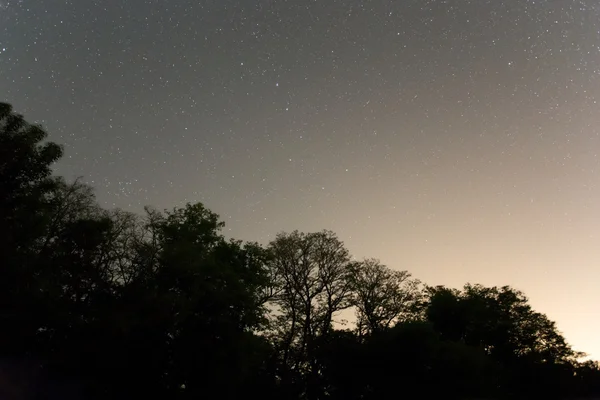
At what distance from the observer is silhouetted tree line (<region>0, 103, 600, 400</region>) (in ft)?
85.1

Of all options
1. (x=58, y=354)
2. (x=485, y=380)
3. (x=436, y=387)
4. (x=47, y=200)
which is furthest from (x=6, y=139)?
(x=485, y=380)

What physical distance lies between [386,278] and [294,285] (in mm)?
10379

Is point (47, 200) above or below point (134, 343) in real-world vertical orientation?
above

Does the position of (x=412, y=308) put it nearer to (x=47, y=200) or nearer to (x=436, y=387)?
(x=436, y=387)

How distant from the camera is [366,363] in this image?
42875 mm

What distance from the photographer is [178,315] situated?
29.7m

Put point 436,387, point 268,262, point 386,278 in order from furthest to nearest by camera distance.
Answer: point 386,278, point 268,262, point 436,387

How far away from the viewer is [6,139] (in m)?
25.3

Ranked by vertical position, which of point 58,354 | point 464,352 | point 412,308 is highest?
point 412,308

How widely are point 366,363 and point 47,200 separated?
1209 inches

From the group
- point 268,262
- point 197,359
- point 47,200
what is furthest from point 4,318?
point 268,262

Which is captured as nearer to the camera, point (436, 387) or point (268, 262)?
Result: point (436, 387)

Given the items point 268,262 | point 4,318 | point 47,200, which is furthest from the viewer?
point 268,262

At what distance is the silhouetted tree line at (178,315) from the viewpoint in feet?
85.1
